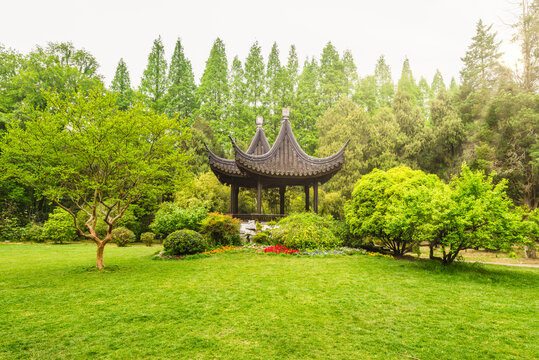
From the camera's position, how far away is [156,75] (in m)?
A: 31.4

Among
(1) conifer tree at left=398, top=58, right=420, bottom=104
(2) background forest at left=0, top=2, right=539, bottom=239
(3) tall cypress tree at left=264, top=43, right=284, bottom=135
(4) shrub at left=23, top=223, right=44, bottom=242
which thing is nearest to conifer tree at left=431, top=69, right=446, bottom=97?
(2) background forest at left=0, top=2, right=539, bottom=239

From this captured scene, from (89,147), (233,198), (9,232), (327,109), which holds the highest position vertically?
(327,109)

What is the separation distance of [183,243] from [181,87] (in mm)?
24861

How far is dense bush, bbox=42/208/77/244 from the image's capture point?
56.6ft

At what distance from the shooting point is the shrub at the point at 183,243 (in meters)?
10.9

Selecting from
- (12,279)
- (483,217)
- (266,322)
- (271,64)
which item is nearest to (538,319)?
(483,217)

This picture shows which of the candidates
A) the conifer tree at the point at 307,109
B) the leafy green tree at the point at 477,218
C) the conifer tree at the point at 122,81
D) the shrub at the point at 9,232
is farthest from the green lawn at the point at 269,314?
the conifer tree at the point at 122,81

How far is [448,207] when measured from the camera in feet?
25.2

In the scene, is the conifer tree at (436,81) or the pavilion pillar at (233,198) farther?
the conifer tree at (436,81)

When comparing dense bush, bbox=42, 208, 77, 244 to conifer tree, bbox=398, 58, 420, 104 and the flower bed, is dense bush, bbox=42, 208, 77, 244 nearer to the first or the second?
the flower bed

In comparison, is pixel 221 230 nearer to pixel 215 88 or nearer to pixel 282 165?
pixel 282 165

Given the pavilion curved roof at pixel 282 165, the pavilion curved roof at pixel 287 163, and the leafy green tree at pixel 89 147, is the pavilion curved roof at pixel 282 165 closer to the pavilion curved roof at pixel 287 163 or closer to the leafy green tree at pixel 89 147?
the pavilion curved roof at pixel 287 163

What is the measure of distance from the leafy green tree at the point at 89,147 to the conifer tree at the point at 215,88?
21.1 m

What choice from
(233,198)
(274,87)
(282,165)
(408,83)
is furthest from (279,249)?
(408,83)
